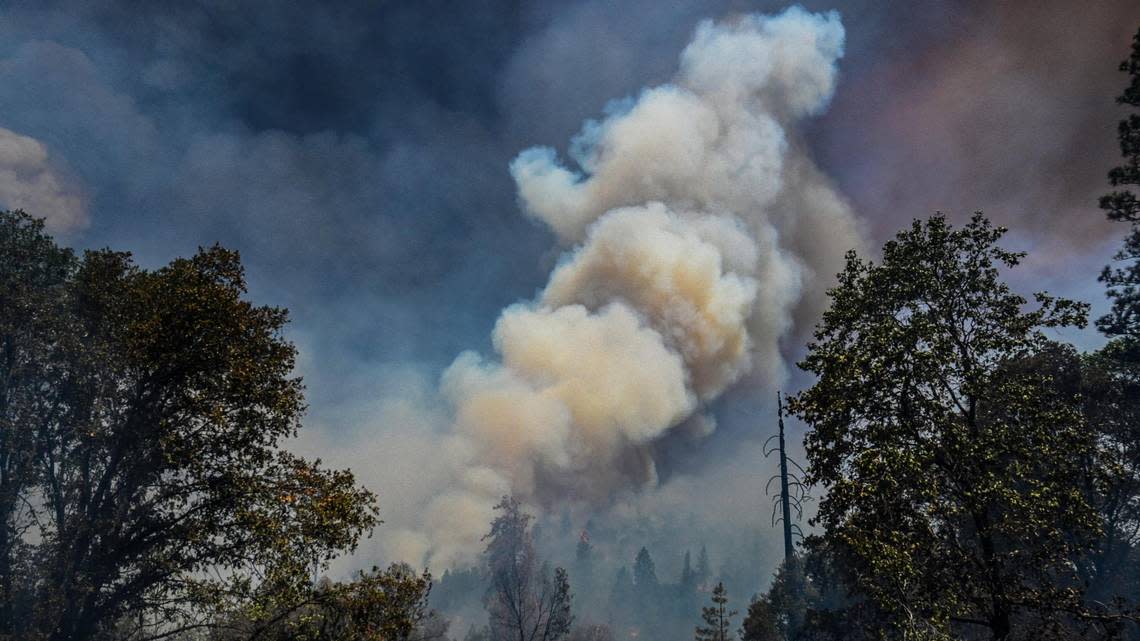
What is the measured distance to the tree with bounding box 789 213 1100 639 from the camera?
475 inches

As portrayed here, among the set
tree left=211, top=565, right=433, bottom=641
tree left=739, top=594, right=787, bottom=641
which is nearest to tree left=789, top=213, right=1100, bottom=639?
tree left=211, top=565, right=433, bottom=641

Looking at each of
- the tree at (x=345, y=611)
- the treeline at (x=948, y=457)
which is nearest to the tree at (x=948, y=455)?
the treeline at (x=948, y=457)

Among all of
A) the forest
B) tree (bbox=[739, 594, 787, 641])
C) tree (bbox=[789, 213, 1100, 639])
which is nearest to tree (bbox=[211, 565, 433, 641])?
the forest

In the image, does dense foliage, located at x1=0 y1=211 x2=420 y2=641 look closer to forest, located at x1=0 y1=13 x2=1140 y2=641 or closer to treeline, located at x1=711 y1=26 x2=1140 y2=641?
forest, located at x1=0 y1=13 x2=1140 y2=641

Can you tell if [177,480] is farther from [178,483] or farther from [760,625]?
[760,625]

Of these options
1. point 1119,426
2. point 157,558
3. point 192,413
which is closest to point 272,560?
point 157,558

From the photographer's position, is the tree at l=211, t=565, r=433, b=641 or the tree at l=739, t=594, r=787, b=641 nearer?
the tree at l=211, t=565, r=433, b=641

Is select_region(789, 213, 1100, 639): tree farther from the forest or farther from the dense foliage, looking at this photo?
the dense foliage

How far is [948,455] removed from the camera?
13.1 meters

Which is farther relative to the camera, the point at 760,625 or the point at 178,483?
the point at 760,625

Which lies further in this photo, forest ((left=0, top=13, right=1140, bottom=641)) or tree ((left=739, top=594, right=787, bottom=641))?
tree ((left=739, top=594, right=787, bottom=641))

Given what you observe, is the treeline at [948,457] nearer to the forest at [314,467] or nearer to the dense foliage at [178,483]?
the forest at [314,467]

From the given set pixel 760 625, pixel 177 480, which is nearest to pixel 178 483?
pixel 177 480

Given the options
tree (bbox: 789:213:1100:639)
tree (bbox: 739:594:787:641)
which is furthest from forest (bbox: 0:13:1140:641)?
tree (bbox: 739:594:787:641)
